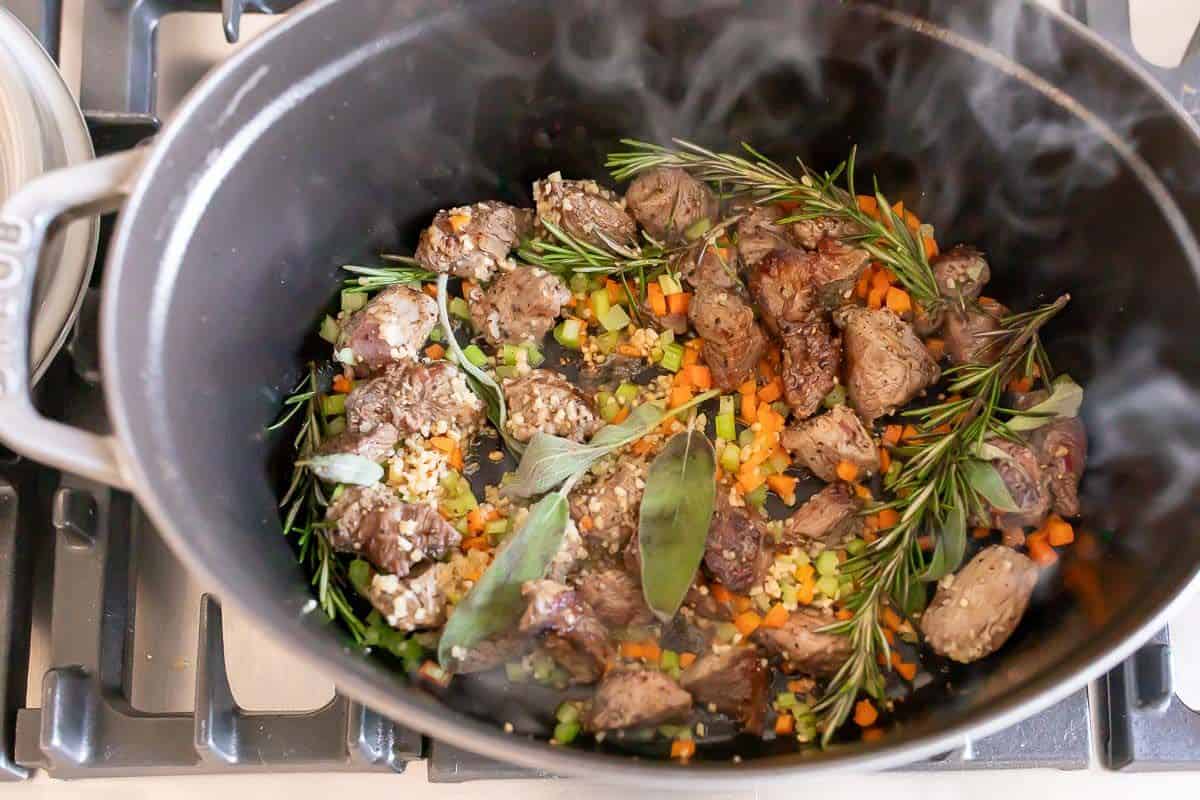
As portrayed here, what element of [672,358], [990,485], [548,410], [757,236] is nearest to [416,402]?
[548,410]

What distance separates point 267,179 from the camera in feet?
4.54

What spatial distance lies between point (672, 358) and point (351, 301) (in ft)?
1.88

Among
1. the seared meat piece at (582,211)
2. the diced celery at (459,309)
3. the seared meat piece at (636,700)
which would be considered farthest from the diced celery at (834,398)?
the diced celery at (459,309)

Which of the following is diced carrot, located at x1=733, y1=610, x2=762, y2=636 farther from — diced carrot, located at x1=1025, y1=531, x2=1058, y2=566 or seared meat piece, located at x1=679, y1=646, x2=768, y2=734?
diced carrot, located at x1=1025, y1=531, x2=1058, y2=566

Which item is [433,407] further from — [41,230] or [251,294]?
[41,230]

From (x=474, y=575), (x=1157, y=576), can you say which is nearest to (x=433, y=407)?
(x=474, y=575)

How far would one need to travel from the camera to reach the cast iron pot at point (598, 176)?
1.12m

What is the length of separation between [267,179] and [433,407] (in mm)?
436

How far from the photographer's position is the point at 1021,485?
1476mm

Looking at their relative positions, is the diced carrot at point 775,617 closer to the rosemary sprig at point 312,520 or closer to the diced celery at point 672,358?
the diced celery at point 672,358

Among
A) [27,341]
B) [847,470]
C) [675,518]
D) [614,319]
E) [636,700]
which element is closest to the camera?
[27,341]

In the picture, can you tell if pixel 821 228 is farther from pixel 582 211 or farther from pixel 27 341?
pixel 27 341

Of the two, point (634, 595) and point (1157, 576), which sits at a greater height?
point (1157, 576)

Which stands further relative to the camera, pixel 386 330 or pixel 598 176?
pixel 598 176
